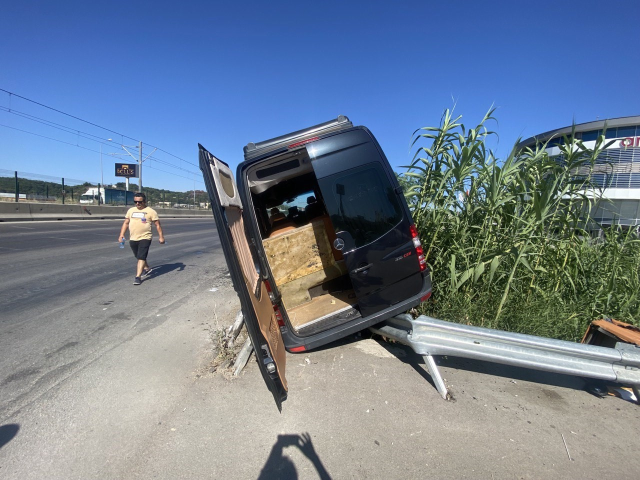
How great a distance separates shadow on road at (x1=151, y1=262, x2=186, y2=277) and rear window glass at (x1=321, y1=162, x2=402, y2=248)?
19.8ft

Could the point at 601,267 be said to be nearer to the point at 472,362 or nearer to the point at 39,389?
the point at 472,362

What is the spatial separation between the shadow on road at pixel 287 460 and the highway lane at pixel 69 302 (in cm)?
220

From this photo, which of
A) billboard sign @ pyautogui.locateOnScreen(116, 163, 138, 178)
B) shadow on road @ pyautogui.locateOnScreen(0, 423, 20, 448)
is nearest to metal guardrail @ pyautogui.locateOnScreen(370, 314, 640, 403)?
shadow on road @ pyautogui.locateOnScreen(0, 423, 20, 448)

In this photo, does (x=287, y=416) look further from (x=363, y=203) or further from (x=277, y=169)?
(x=277, y=169)

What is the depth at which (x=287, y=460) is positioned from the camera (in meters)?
2.41

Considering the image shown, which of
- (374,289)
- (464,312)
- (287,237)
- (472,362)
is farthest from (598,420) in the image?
(287,237)

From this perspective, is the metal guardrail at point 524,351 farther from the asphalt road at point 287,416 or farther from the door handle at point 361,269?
the door handle at point 361,269

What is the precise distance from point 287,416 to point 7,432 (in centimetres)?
209

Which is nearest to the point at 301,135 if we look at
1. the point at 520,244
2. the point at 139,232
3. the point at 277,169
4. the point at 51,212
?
the point at 277,169

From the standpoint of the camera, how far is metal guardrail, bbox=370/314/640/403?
281 centimetres

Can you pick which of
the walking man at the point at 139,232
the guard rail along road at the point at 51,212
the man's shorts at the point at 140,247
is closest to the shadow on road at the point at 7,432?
the walking man at the point at 139,232

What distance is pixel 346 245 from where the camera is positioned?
142 inches

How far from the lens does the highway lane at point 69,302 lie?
3.64 metres

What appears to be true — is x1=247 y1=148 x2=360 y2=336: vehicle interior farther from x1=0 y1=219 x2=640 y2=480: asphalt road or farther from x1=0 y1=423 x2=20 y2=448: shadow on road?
x1=0 y1=423 x2=20 y2=448: shadow on road
